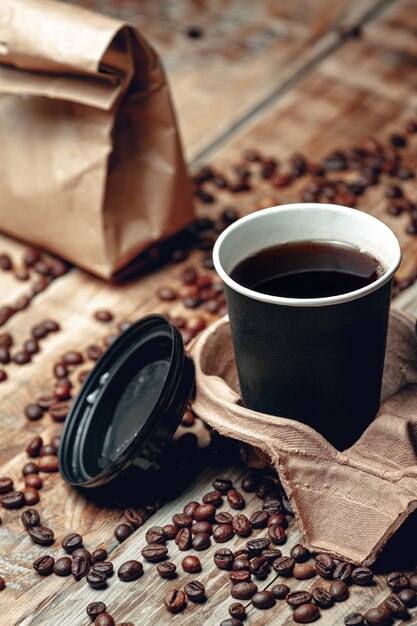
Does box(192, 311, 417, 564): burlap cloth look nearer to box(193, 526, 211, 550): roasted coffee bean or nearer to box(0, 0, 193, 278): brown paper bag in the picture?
box(193, 526, 211, 550): roasted coffee bean

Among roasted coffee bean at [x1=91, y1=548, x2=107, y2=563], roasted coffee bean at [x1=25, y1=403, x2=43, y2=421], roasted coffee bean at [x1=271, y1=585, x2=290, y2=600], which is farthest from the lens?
roasted coffee bean at [x1=25, y1=403, x2=43, y2=421]

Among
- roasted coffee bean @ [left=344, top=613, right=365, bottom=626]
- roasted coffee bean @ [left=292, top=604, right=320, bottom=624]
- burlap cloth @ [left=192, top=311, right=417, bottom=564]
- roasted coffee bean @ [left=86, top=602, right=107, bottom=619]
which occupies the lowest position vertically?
roasted coffee bean @ [left=86, top=602, right=107, bottom=619]

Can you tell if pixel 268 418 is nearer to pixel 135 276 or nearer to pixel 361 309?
pixel 361 309

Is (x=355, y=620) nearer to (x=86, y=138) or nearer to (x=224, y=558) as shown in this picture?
(x=224, y=558)

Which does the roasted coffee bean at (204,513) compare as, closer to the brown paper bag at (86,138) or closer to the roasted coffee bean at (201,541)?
the roasted coffee bean at (201,541)

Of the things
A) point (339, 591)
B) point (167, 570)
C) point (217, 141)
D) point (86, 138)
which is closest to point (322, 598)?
point (339, 591)

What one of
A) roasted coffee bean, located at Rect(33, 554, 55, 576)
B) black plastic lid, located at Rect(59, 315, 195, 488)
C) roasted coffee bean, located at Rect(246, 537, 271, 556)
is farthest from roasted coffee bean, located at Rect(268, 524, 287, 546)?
roasted coffee bean, located at Rect(33, 554, 55, 576)
